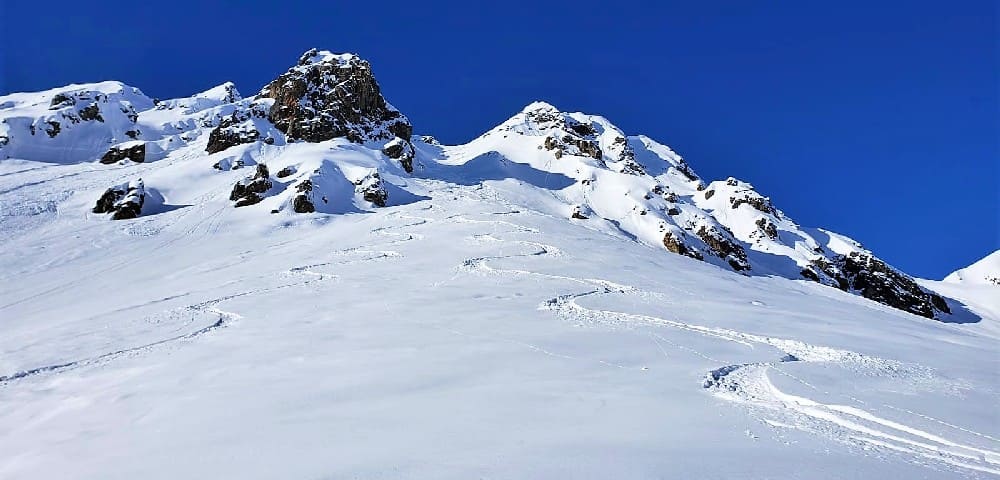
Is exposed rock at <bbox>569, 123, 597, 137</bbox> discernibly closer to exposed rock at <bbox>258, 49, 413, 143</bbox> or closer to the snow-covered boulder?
exposed rock at <bbox>258, 49, 413, 143</bbox>

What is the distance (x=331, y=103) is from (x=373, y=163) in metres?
20.8

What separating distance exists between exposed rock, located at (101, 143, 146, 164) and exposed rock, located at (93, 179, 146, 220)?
84.9ft

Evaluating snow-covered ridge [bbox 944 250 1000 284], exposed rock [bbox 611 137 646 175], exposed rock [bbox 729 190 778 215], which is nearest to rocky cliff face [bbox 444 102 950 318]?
exposed rock [bbox 729 190 778 215]

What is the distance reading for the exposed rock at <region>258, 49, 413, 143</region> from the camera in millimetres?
68062

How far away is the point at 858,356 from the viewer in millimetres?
10305

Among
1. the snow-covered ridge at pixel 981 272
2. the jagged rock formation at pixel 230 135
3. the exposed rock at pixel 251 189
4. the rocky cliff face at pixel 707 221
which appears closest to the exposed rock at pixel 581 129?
the rocky cliff face at pixel 707 221

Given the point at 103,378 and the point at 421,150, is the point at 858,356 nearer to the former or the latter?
the point at 103,378

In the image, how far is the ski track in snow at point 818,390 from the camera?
229 inches

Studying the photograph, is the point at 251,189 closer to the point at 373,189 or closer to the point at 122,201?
the point at 122,201

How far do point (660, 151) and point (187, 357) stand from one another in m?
106

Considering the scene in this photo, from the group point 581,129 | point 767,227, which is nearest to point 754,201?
point 767,227

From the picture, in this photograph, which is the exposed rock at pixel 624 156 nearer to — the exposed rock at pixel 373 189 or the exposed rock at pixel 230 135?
the exposed rock at pixel 373 189

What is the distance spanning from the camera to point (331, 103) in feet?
237

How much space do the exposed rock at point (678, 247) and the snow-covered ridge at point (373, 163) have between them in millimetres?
120
